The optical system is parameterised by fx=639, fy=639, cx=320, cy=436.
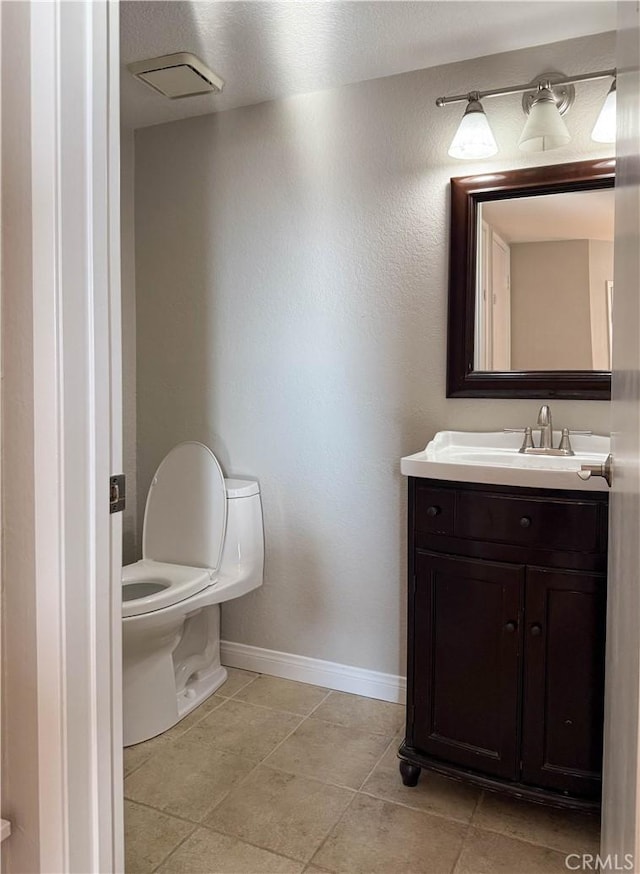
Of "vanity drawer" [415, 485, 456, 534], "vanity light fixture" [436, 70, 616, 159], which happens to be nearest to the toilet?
"vanity drawer" [415, 485, 456, 534]

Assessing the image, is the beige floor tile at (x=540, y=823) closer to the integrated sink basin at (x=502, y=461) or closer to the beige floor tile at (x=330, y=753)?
the beige floor tile at (x=330, y=753)

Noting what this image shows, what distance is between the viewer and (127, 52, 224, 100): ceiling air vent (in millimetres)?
2094

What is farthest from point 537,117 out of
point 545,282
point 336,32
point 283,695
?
point 283,695

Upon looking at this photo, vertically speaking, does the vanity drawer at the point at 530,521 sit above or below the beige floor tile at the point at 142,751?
above

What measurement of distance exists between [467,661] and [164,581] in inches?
43.4

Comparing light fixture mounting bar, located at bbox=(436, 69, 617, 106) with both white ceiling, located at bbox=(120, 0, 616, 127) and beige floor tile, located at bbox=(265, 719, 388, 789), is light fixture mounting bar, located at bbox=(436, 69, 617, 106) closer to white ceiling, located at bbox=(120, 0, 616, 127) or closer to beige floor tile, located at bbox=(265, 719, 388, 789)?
white ceiling, located at bbox=(120, 0, 616, 127)

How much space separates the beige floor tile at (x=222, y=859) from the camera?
1.53m

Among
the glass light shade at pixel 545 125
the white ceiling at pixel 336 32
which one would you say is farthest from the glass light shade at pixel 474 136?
the white ceiling at pixel 336 32

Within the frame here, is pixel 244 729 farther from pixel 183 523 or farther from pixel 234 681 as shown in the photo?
pixel 183 523

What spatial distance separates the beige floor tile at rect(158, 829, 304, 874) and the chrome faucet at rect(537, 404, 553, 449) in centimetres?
135

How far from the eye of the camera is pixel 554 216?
81.0 inches

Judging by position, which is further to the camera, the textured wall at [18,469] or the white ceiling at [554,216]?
the white ceiling at [554,216]

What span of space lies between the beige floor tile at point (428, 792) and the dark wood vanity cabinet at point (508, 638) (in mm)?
55

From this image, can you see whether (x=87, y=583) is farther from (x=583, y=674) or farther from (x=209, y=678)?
(x=209, y=678)
